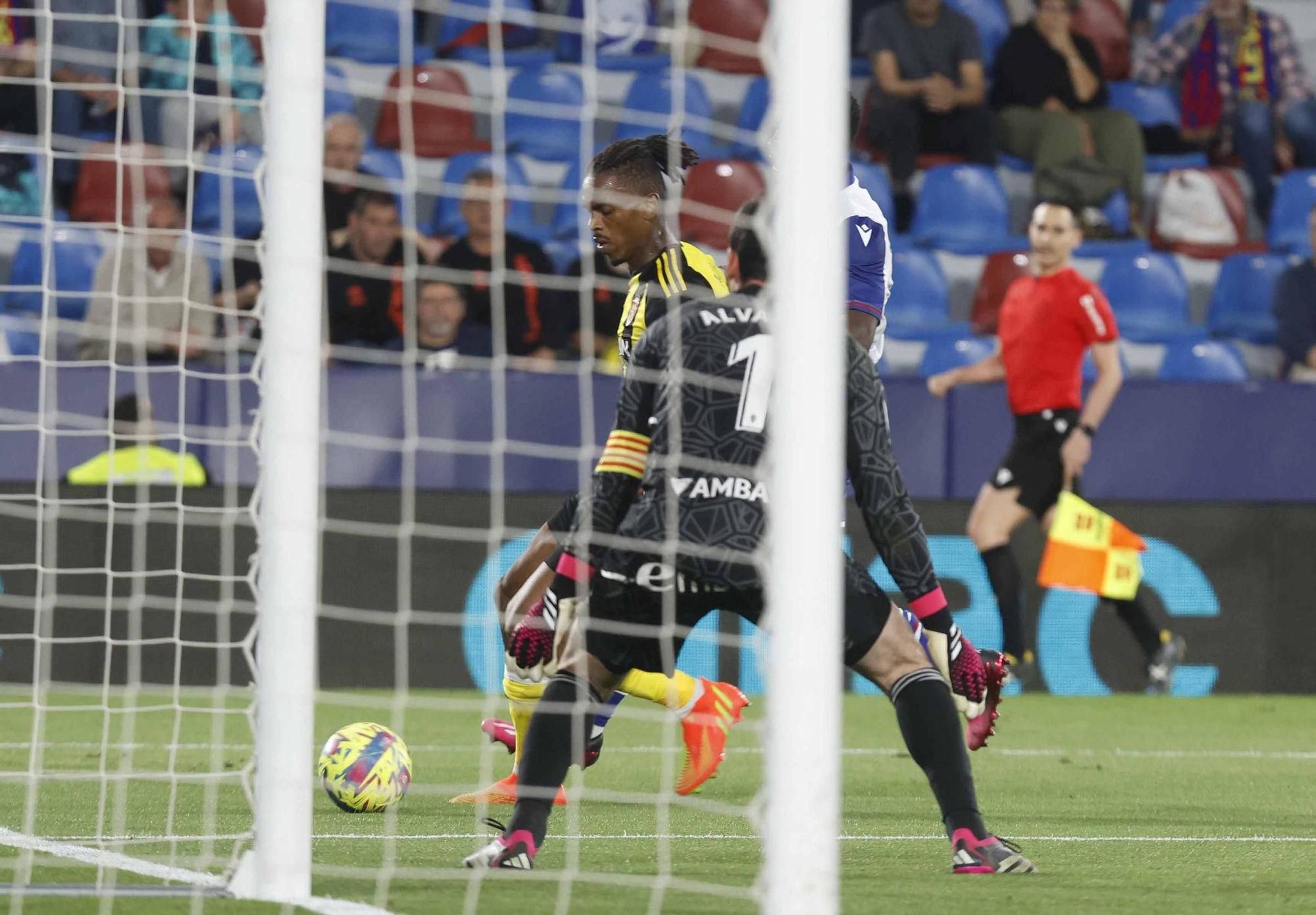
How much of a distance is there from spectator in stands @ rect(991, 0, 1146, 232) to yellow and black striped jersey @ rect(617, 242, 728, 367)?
295 inches

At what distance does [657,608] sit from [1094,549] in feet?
16.4

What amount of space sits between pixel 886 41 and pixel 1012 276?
1710 millimetres

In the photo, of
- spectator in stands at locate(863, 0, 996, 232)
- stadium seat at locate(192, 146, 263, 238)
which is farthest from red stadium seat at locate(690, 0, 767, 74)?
stadium seat at locate(192, 146, 263, 238)

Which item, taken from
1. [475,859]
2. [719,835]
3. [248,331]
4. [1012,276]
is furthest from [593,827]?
[1012,276]

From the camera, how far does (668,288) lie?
15.9ft

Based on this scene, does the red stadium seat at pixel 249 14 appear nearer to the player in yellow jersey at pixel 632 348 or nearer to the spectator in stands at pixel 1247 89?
the player in yellow jersey at pixel 632 348

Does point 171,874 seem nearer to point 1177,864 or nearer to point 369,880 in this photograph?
point 369,880

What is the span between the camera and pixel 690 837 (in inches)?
192

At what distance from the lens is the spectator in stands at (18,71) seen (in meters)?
9.73

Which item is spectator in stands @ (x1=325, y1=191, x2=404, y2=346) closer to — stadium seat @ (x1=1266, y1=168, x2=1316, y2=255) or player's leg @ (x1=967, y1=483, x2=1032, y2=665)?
player's leg @ (x1=967, y1=483, x2=1032, y2=665)

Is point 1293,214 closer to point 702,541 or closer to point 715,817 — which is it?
point 715,817

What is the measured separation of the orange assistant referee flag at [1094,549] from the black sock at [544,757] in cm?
506

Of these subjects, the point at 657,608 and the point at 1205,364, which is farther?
the point at 1205,364

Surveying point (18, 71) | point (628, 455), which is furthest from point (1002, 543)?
point (18, 71)
